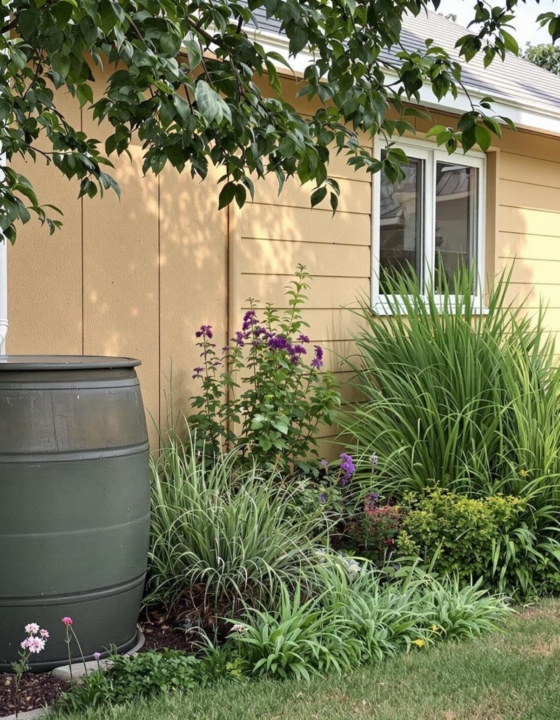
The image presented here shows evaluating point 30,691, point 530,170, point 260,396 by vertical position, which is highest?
point 530,170

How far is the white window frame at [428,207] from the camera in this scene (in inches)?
266

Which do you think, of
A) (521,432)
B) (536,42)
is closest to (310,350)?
(521,432)

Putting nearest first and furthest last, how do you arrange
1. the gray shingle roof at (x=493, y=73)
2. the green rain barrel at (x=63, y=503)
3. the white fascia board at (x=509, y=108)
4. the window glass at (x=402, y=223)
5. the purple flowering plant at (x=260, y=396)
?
the green rain barrel at (x=63, y=503), the purple flowering plant at (x=260, y=396), the white fascia board at (x=509, y=108), the window glass at (x=402, y=223), the gray shingle roof at (x=493, y=73)

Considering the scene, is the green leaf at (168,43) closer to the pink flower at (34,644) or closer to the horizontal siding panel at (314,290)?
the pink flower at (34,644)

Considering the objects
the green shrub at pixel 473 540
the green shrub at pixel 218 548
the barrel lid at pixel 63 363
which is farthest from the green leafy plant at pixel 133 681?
the green shrub at pixel 473 540

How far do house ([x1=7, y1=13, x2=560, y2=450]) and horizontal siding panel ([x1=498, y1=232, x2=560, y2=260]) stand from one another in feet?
0.05

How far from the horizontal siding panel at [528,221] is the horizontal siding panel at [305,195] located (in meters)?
1.65

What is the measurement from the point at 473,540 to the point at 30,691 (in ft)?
7.83

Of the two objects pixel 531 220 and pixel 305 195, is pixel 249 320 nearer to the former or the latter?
pixel 305 195

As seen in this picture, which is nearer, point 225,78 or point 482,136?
point 482,136

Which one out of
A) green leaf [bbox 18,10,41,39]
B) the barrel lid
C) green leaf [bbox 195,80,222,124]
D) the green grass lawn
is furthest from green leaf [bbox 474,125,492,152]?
the green grass lawn

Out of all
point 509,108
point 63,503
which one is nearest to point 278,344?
point 63,503

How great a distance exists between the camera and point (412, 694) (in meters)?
3.37

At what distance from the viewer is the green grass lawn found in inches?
125
